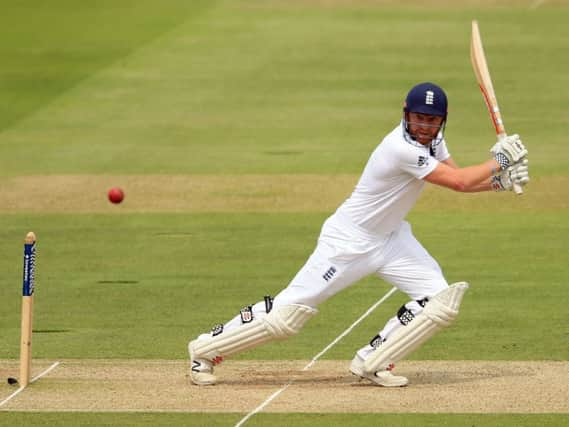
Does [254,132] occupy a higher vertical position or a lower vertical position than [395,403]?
higher

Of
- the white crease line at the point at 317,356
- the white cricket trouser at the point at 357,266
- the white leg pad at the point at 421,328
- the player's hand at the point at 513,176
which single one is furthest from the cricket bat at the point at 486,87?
the white crease line at the point at 317,356

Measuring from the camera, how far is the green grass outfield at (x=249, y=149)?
481 inches

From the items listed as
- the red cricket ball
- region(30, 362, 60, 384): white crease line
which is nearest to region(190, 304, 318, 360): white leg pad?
region(30, 362, 60, 384): white crease line

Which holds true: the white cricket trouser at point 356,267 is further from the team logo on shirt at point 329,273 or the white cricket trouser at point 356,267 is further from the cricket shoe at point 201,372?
the cricket shoe at point 201,372

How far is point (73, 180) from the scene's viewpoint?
62.7 ft

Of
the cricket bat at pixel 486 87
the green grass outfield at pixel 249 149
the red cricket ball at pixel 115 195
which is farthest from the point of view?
the red cricket ball at pixel 115 195

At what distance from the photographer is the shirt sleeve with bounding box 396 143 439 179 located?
9.95 meters

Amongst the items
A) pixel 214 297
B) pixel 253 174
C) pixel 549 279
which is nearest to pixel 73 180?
pixel 253 174

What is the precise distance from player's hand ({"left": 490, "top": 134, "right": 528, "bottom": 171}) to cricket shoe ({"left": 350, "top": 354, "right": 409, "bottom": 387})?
5.29ft

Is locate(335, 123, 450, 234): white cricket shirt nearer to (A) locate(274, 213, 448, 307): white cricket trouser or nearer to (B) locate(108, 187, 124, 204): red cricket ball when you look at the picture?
(A) locate(274, 213, 448, 307): white cricket trouser

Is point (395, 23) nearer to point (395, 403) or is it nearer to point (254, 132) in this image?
point (254, 132)

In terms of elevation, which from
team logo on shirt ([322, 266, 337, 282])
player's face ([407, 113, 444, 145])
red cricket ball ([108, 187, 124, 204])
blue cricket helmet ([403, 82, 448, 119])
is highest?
blue cricket helmet ([403, 82, 448, 119])

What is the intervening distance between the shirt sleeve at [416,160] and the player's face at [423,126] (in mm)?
135

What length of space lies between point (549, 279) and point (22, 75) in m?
14.5
